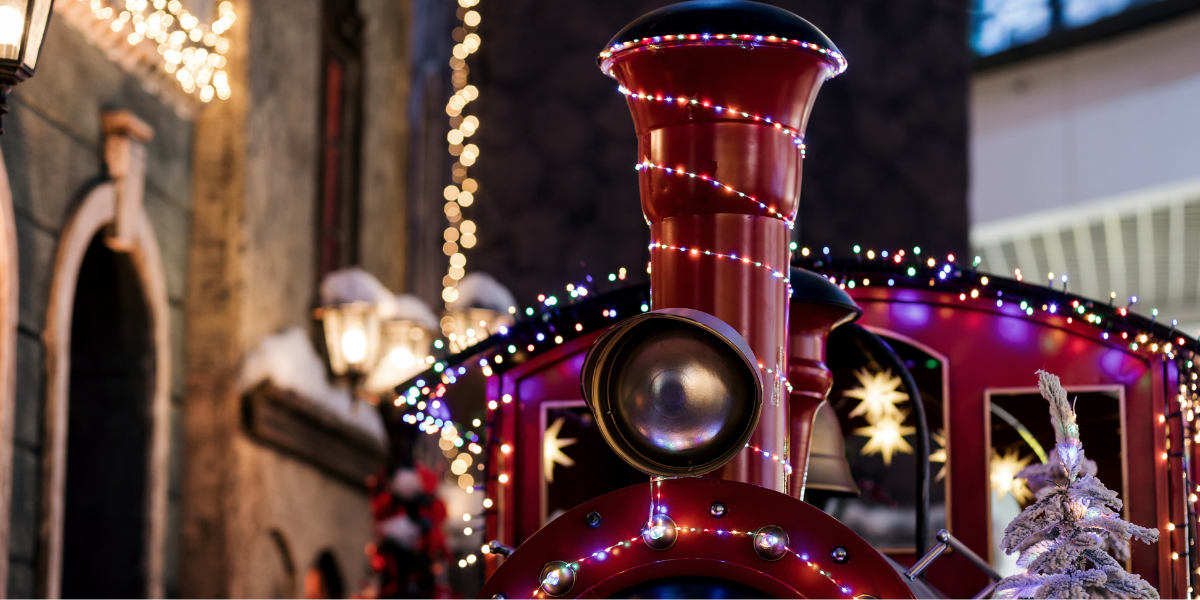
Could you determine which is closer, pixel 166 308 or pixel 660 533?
pixel 660 533

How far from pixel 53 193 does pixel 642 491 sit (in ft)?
15.8

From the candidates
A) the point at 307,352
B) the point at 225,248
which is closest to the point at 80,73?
the point at 225,248

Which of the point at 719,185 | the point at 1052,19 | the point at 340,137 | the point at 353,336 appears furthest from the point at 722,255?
the point at 1052,19

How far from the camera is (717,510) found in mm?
2924

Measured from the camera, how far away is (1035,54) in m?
16.5

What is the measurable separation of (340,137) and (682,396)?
30.8 feet

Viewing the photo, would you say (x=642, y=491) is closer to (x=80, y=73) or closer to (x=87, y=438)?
(x=80, y=73)

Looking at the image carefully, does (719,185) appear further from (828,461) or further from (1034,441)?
(1034,441)

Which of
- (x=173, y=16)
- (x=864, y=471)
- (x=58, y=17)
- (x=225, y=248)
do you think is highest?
(x=173, y=16)

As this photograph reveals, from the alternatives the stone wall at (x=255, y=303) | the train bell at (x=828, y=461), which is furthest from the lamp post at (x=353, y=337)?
the train bell at (x=828, y=461)

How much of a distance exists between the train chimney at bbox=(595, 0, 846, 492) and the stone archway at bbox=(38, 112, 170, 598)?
14.7ft

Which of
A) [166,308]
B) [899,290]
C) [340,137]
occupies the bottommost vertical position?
[899,290]

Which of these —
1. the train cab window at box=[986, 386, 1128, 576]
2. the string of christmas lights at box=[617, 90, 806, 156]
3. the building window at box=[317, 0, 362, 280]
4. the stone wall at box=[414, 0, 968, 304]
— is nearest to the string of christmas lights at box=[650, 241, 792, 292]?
the string of christmas lights at box=[617, 90, 806, 156]

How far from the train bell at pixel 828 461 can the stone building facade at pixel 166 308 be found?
356 cm
